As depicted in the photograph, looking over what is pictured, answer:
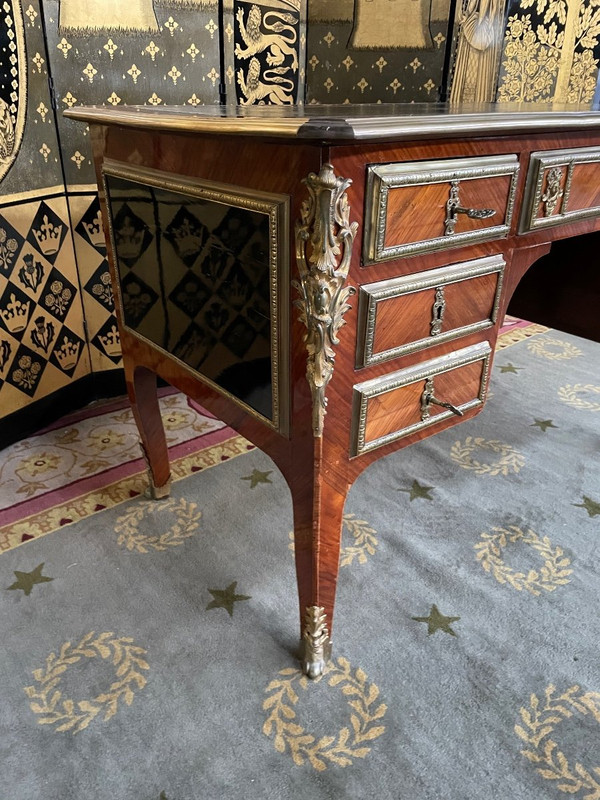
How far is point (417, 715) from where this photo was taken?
103 centimetres

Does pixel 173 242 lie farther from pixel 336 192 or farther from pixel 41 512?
pixel 41 512

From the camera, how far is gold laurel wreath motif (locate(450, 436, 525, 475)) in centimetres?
173

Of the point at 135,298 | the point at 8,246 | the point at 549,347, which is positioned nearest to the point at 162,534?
the point at 135,298

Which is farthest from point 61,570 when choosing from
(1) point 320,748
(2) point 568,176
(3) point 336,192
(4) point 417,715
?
(2) point 568,176

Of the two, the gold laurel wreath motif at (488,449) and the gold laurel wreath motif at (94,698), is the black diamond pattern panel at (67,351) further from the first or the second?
the gold laurel wreath motif at (488,449)

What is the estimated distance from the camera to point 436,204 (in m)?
0.88

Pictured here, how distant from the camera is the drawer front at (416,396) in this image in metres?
0.95

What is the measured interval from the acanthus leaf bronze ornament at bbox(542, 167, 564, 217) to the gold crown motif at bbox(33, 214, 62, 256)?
4.43 ft

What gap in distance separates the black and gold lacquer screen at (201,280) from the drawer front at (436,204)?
15cm

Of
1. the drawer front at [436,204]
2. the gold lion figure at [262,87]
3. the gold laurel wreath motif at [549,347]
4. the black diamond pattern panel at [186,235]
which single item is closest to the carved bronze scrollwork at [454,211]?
the drawer front at [436,204]

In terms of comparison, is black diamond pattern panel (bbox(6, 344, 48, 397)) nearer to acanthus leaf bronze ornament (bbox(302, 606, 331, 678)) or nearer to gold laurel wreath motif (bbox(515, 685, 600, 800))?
acanthus leaf bronze ornament (bbox(302, 606, 331, 678))

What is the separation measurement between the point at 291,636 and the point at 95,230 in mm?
1346

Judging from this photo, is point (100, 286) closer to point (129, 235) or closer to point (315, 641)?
point (129, 235)

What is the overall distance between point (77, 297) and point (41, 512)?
710mm
